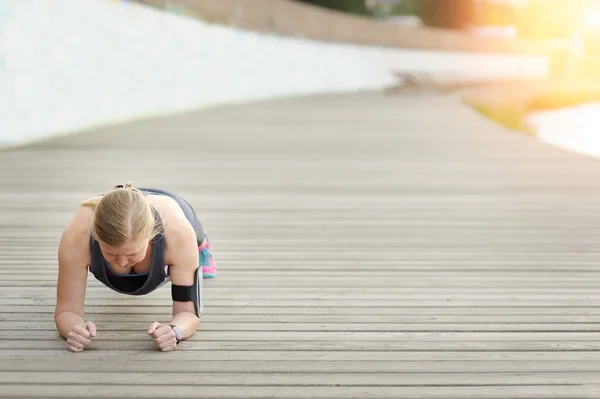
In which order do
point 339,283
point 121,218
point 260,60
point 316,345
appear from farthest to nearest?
point 260,60 < point 339,283 < point 316,345 < point 121,218

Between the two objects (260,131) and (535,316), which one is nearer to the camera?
(535,316)

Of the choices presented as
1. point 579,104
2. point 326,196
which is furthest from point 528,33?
point 326,196

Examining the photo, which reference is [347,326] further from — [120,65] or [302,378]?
[120,65]

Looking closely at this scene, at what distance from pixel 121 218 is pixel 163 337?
43 cm

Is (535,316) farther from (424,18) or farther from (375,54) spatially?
(424,18)

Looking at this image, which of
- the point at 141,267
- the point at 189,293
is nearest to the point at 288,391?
the point at 189,293

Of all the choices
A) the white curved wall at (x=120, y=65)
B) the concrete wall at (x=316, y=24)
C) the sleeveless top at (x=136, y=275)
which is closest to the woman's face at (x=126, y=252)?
the sleeveless top at (x=136, y=275)

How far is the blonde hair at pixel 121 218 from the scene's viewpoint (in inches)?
102

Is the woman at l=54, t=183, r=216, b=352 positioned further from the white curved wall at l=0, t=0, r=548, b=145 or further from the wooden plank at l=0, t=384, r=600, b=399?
the white curved wall at l=0, t=0, r=548, b=145

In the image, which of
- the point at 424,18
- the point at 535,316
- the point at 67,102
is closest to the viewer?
the point at 535,316

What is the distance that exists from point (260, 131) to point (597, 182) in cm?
566

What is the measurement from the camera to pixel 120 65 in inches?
493

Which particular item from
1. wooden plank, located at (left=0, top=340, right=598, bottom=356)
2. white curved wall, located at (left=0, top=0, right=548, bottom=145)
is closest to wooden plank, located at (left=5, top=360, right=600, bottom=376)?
wooden plank, located at (left=0, top=340, right=598, bottom=356)

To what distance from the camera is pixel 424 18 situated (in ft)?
193
